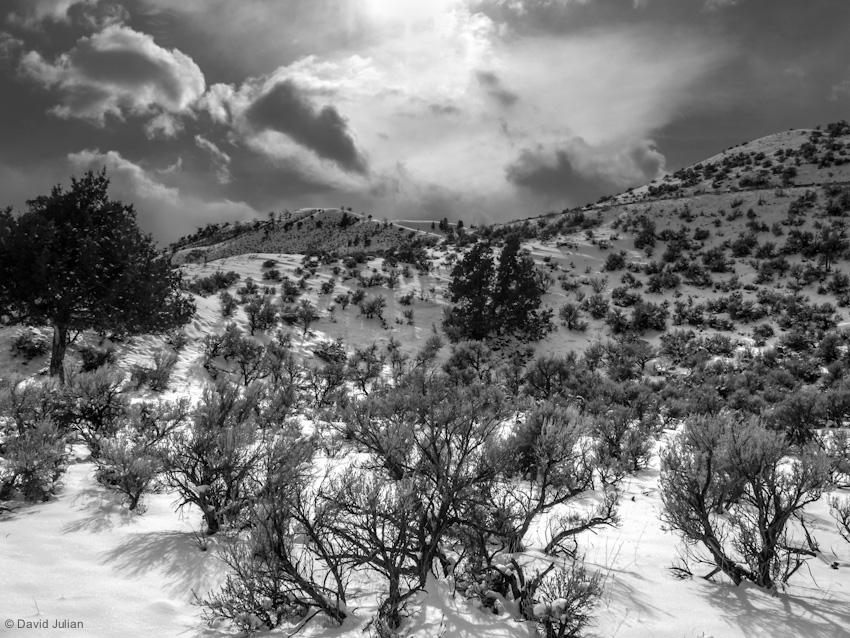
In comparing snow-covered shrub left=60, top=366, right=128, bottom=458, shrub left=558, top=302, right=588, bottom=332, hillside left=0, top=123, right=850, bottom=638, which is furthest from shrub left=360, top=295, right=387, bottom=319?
snow-covered shrub left=60, top=366, right=128, bottom=458

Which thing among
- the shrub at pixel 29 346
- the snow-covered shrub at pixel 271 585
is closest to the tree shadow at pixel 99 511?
the snow-covered shrub at pixel 271 585

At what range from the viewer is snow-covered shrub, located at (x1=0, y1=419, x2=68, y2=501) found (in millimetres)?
5793

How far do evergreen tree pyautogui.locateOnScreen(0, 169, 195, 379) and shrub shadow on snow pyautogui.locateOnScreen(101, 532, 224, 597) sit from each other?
32.5 feet

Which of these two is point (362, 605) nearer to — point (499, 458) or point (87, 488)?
point (499, 458)

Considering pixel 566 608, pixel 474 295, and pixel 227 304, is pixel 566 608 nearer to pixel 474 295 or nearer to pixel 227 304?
pixel 474 295

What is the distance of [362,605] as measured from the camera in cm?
419

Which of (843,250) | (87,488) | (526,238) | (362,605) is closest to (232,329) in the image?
(87,488)

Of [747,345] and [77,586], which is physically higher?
[747,345]

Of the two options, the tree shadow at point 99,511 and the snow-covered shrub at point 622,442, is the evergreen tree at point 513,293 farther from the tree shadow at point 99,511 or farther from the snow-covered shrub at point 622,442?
the tree shadow at point 99,511

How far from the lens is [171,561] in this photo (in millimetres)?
4777

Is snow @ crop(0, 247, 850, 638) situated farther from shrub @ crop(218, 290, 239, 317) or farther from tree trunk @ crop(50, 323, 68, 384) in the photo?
shrub @ crop(218, 290, 239, 317)

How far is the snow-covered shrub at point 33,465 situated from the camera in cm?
579

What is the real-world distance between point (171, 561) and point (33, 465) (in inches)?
113

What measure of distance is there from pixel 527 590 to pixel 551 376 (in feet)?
46.1
